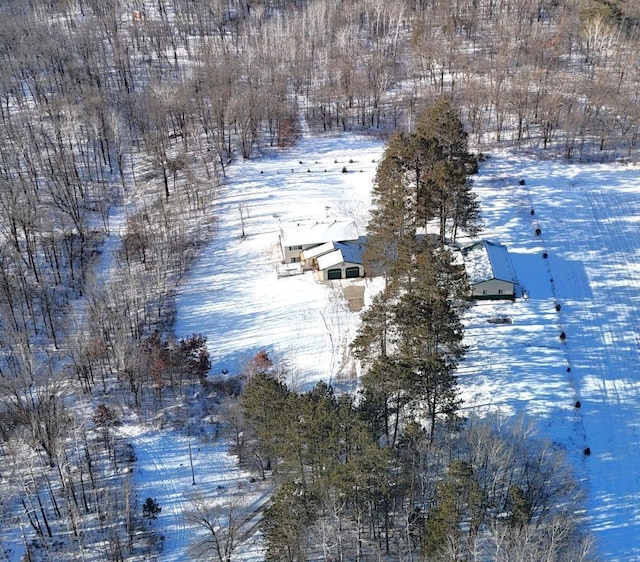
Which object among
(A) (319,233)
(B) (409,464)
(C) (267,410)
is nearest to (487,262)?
(A) (319,233)

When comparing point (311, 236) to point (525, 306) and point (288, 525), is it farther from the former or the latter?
point (288, 525)

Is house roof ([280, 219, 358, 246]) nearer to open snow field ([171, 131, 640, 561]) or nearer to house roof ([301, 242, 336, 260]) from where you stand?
house roof ([301, 242, 336, 260])

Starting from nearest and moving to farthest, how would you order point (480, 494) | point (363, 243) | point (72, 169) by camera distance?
point (480, 494), point (363, 243), point (72, 169)

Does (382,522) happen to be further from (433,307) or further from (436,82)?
(436,82)

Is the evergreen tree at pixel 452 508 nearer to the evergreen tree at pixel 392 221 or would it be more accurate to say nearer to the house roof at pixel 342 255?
the evergreen tree at pixel 392 221

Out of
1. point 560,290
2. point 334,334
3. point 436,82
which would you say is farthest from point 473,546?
point 436,82

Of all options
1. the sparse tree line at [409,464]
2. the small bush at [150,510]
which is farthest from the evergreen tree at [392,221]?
the small bush at [150,510]
